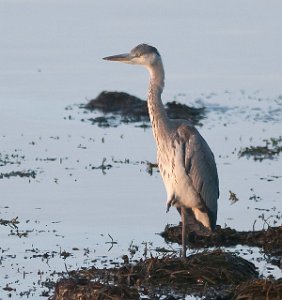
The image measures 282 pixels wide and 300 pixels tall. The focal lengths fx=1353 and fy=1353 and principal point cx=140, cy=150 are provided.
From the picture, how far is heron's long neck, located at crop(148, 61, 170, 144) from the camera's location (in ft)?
38.9

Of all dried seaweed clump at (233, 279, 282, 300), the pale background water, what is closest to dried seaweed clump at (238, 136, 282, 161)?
the pale background water

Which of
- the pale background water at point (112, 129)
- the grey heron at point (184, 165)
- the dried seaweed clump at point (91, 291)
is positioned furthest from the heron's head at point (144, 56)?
the dried seaweed clump at point (91, 291)

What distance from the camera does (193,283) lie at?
1094cm

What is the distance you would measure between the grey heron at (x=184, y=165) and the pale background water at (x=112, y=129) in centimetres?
61

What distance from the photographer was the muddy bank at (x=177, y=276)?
10703 millimetres

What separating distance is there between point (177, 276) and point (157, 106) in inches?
68.9

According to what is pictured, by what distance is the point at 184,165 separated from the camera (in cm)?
1172

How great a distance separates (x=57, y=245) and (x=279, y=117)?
28.3 feet

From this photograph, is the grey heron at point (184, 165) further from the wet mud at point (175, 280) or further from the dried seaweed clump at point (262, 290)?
the dried seaweed clump at point (262, 290)

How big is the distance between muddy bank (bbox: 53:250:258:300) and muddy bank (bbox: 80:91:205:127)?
857 cm

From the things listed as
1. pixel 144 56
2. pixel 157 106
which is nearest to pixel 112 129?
pixel 144 56

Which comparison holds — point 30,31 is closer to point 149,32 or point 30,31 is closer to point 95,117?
point 149,32

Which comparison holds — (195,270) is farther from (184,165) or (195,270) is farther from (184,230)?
(184,165)

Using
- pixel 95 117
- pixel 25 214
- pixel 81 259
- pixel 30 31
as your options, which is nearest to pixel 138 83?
pixel 95 117
